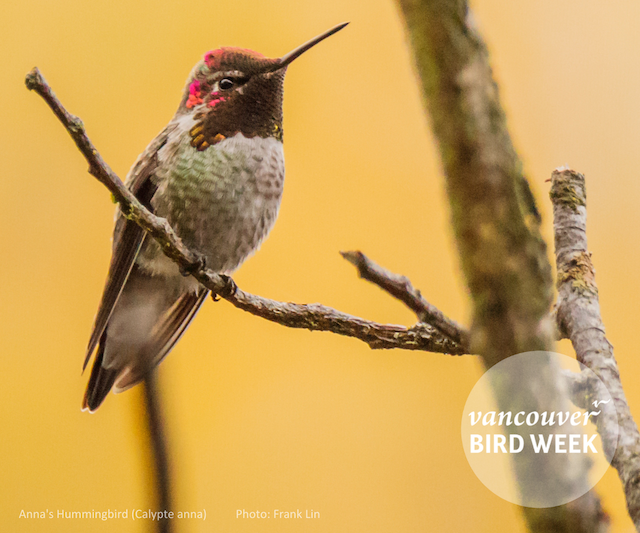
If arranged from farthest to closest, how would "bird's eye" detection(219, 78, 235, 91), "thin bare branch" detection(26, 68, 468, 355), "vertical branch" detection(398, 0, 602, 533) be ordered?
"bird's eye" detection(219, 78, 235, 91)
"thin bare branch" detection(26, 68, 468, 355)
"vertical branch" detection(398, 0, 602, 533)

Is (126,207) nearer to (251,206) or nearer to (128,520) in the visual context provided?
(251,206)

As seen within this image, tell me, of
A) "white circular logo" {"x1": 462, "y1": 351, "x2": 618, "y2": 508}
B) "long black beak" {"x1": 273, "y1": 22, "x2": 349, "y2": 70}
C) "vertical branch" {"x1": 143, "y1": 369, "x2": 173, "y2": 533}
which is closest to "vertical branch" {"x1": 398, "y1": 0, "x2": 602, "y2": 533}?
"white circular logo" {"x1": 462, "y1": 351, "x2": 618, "y2": 508}

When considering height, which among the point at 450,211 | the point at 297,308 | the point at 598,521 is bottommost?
the point at 598,521

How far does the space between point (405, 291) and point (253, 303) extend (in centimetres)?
44

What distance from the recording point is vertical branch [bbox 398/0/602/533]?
207 mm

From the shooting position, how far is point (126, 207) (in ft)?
2.09

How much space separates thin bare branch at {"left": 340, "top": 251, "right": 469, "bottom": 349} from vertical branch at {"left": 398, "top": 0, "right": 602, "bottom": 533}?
0.11 m

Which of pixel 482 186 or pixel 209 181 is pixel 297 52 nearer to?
pixel 209 181

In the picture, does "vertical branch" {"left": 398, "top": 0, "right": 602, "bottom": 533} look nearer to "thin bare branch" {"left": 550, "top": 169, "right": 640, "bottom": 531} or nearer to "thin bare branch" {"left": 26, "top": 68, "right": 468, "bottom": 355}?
"thin bare branch" {"left": 550, "top": 169, "right": 640, "bottom": 531}

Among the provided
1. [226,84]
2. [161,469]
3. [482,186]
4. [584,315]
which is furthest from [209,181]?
[482,186]

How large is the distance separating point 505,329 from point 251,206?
0.83 metres

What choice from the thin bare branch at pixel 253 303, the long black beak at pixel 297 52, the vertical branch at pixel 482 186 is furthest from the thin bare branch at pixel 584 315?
the long black beak at pixel 297 52

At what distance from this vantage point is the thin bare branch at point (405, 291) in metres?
0.37

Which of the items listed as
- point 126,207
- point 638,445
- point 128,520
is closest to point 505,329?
point 638,445
